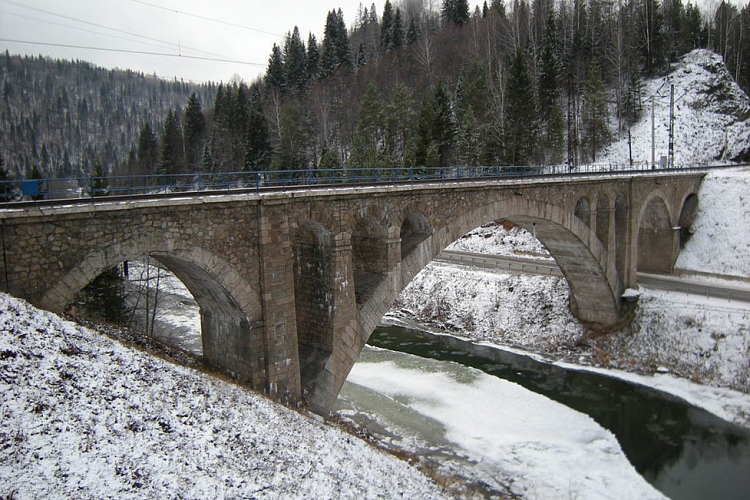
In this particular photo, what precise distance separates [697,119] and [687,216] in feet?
74.4

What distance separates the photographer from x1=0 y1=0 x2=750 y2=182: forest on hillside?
47625 mm

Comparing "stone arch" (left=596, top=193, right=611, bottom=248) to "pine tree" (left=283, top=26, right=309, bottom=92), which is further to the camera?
"pine tree" (left=283, top=26, right=309, bottom=92)

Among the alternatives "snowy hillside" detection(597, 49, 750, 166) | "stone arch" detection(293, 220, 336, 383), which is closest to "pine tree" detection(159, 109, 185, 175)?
"snowy hillside" detection(597, 49, 750, 166)

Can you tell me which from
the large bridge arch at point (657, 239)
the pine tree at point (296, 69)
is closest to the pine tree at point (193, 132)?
the pine tree at point (296, 69)

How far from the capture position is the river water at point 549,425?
1873 centimetres

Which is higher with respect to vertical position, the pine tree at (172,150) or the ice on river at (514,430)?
the pine tree at (172,150)

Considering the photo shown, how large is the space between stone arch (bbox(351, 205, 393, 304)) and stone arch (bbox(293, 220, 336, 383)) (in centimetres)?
173

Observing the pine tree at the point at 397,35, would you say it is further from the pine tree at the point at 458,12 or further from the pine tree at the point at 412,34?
the pine tree at the point at 458,12

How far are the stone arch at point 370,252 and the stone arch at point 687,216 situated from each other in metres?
29.4

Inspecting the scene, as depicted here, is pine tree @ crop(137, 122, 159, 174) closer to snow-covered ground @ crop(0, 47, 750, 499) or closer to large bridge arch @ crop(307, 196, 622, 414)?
snow-covered ground @ crop(0, 47, 750, 499)

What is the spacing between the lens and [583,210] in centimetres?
3022

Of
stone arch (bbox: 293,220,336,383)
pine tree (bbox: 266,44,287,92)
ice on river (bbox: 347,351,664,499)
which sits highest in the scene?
pine tree (bbox: 266,44,287,92)

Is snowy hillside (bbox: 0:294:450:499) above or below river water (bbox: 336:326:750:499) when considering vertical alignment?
above

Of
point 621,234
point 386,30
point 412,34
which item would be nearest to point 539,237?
point 621,234
